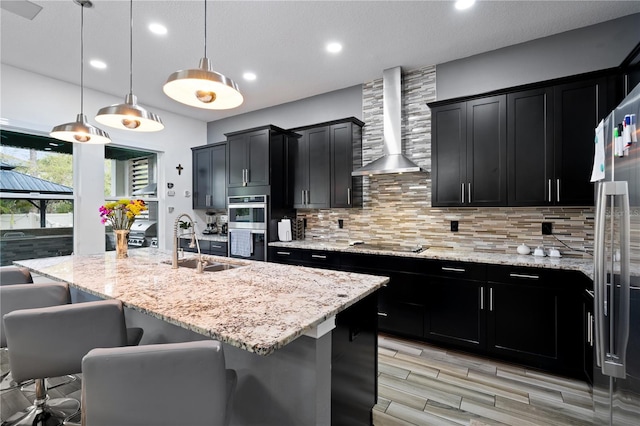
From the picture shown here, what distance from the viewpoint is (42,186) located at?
3797mm

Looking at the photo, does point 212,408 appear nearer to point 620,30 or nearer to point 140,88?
point 620,30

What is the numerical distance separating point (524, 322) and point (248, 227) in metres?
3.37

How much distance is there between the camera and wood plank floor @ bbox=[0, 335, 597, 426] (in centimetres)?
198

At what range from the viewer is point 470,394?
2.24 meters

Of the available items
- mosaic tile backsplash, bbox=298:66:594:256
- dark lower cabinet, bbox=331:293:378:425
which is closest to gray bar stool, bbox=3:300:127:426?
dark lower cabinet, bbox=331:293:378:425

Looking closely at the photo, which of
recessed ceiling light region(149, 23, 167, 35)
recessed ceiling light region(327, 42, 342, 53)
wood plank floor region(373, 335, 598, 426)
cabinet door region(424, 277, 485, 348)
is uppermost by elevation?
recessed ceiling light region(149, 23, 167, 35)

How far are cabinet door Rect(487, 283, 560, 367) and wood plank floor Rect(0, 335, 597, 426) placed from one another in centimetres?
16

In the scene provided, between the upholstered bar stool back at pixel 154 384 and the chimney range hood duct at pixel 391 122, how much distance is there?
2.88 metres

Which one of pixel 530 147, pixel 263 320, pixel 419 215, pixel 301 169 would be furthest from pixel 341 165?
pixel 263 320

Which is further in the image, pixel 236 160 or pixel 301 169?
pixel 236 160

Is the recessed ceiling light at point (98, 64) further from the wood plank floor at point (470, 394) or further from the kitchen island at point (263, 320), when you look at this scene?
the wood plank floor at point (470, 394)

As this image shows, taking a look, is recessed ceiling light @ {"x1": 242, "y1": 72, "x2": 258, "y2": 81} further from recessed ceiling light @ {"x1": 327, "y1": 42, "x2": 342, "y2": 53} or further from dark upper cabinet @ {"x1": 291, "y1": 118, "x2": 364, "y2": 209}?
recessed ceiling light @ {"x1": 327, "y1": 42, "x2": 342, "y2": 53}

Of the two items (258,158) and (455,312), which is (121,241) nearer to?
(258,158)

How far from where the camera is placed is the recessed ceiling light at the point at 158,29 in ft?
9.03
